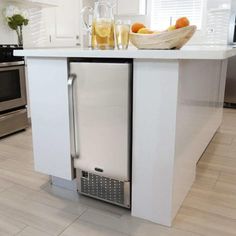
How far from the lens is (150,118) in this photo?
4.38ft

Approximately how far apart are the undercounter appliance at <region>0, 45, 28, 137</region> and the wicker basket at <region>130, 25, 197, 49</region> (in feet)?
5.98

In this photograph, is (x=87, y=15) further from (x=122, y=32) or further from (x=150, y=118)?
(x=150, y=118)

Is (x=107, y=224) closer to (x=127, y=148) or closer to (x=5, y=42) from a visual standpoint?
(x=127, y=148)

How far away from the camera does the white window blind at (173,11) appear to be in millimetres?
4398

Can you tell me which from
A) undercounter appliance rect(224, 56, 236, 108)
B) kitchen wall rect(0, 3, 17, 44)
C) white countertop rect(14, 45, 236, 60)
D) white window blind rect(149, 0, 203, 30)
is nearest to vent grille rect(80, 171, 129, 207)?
white countertop rect(14, 45, 236, 60)

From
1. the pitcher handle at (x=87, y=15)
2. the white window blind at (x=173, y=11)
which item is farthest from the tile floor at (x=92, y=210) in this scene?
the white window blind at (x=173, y=11)

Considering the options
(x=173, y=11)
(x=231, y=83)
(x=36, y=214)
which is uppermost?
(x=173, y=11)

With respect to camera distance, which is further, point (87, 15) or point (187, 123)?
point (87, 15)

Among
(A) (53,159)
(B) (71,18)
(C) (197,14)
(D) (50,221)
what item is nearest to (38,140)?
(A) (53,159)

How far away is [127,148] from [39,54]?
74cm

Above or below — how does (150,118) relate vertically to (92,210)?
above

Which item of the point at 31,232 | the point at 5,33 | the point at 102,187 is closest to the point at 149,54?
the point at 102,187

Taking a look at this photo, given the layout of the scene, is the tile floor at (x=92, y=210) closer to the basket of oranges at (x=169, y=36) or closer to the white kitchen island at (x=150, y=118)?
the white kitchen island at (x=150, y=118)

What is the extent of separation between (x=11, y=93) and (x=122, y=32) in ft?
5.89
